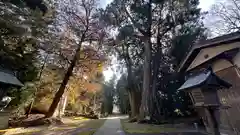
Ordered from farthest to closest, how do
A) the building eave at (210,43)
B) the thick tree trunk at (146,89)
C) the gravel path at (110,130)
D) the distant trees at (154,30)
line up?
the distant trees at (154,30)
the thick tree trunk at (146,89)
the gravel path at (110,130)
the building eave at (210,43)

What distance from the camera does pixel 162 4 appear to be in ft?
47.4

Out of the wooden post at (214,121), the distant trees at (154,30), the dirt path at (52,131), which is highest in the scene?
the distant trees at (154,30)

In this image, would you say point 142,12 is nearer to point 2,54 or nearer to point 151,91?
point 151,91

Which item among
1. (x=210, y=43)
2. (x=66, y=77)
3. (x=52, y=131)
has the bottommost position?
(x=52, y=131)

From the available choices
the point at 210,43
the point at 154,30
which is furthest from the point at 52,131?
the point at 154,30

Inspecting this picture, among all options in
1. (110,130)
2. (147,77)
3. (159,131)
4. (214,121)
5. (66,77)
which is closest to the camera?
(214,121)

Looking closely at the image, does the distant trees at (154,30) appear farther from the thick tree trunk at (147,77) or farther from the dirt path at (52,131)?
the dirt path at (52,131)

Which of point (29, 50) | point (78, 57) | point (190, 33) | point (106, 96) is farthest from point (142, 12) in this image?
point (106, 96)

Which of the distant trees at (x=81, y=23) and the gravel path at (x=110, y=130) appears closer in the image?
the gravel path at (x=110, y=130)

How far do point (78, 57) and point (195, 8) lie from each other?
1040 centimetres

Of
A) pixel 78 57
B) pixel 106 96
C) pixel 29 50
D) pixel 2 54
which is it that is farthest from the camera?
pixel 106 96

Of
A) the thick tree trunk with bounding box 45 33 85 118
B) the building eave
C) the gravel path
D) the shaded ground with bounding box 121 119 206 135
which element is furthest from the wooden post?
the thick tree trunk with bounding box 45 33 85 118

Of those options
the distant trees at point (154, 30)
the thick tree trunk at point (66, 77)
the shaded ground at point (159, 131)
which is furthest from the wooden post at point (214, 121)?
the thick tree trunk at point (66, 77)

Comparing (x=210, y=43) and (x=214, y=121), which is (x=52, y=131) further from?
(x=210, y=43)
